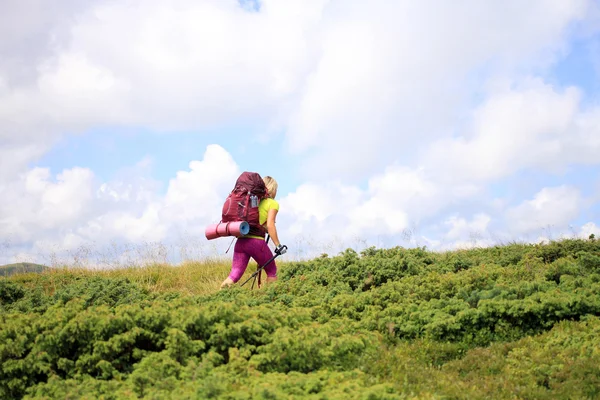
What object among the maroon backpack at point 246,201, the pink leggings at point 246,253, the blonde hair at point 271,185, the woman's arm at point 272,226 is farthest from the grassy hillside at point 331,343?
the blonde hair at point 271,185

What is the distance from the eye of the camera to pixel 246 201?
11891 millimetres

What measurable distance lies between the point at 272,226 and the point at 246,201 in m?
0.74

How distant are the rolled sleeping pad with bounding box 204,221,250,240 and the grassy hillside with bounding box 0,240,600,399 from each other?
144 cm

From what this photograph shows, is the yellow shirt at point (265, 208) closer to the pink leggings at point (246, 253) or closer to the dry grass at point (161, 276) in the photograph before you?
the pink leggings at point (246, 253)

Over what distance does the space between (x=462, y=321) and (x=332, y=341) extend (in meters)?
3.07

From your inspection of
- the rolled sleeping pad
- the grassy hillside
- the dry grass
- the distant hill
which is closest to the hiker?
the rolled sleeping pad

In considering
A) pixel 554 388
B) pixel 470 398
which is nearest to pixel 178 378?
pixel 470 398

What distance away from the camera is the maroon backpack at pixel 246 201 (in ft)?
39.0

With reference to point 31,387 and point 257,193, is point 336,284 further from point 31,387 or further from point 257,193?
point 31,387

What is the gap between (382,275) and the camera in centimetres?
1169

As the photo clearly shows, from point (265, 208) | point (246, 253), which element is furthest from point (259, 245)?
point (265, 208)

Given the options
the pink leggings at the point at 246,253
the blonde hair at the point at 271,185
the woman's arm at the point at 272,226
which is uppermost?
the blonde hair at the point at 271,185

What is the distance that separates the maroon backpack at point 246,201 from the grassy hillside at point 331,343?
1.73m

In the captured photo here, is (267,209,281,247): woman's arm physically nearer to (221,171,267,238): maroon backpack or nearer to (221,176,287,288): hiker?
(221,176,287,288): hiker
